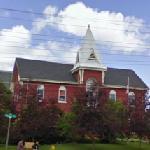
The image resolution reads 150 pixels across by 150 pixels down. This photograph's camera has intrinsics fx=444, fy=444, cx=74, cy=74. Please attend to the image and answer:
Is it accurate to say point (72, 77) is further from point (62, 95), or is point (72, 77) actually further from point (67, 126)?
point (67, 126)

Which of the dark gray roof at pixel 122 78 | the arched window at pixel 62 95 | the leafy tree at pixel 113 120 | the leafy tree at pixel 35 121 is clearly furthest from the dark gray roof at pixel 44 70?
the leafy tree at pixel 35 121

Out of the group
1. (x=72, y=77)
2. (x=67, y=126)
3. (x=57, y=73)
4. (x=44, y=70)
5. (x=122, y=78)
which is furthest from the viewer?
(x=122, y=78)

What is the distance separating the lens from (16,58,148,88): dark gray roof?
63800mm

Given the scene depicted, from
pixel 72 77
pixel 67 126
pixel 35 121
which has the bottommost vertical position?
pixel 67 126

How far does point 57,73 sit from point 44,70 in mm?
1972

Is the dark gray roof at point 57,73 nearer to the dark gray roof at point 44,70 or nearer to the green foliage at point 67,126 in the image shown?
the dark gray roof at point 44,70

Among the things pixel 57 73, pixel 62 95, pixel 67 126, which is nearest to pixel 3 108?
pixel 67 126

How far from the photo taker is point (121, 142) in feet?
169

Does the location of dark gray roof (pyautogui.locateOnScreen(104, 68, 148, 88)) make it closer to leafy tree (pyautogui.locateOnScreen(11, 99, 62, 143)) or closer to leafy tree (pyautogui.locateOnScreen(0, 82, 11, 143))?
leafy tree (pyautogui.locateOnScreen(11, 99, 62, 143))

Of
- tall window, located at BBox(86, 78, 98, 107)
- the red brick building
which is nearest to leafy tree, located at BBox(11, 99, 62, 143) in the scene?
tall window, located at BBox(86, 78, 98, 107)

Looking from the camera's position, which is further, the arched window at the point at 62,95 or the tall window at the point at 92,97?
the arched window at the point at 62,95

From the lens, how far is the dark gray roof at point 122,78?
67562mm

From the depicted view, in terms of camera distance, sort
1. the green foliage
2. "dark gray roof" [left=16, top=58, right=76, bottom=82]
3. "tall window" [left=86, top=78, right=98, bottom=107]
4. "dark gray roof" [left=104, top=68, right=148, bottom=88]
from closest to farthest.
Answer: "tall window" [left=86, top=78, right=98, bottom=107], the green foliage, "dark gray roof" [left=16, top=58, right=76, bottom=82], "dark gray roof" [left=104, top=68, right=148, bottom=88]

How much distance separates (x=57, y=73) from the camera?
216ft
